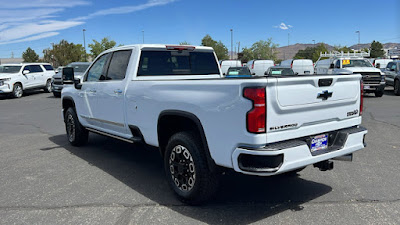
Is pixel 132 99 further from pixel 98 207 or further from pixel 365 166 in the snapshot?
pixel 365 166

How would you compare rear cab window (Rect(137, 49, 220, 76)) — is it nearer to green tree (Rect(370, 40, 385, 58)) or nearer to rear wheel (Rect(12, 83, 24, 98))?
rear wheel (Rect(12, 83, 24, 98))

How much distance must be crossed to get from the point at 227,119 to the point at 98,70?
3638 millimetres

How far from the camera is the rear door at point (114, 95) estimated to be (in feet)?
17.9

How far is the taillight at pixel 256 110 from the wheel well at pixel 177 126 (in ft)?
2.24

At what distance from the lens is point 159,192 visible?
15.5ft

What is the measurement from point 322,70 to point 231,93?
1927 centimetres

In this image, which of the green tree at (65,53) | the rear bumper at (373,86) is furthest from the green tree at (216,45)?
the rear bumper at (373,86)

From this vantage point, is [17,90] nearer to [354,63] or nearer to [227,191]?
[354,63]

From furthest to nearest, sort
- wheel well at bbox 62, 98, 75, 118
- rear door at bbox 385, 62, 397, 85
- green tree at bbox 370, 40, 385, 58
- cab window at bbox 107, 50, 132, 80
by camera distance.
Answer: green tree at bbox 370, 40, 385, 58, rear door at bbox 385, 62, 397, 85, wheel well at bbox 62, 98, 75, 118, cab window at bbox 107, 50, 132, 80

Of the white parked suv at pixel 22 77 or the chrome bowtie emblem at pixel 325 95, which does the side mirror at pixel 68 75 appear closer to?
the chrome bowtie emblem at pixel 325 95

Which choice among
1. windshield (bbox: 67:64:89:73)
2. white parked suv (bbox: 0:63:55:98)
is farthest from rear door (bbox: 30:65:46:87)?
windshield (bbox: 67:64:89:73)

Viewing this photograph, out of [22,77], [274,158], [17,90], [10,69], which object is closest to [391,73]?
[274,158]

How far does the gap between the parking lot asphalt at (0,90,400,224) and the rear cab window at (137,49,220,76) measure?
4.16 ft

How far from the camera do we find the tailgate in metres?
3.45
